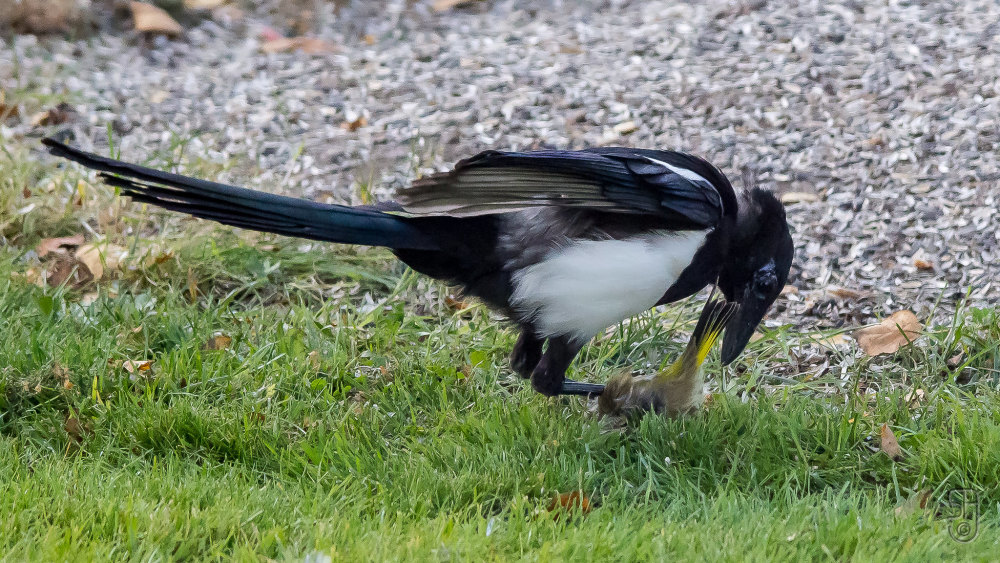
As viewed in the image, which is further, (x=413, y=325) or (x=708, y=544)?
(x=413, y=325)

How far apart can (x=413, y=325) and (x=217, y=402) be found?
0.79 meters

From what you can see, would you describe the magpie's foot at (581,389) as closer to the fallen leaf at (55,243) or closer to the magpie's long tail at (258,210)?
the magpie's long tail at (258,210)

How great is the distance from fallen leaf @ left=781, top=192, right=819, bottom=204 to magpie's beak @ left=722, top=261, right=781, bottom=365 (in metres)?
1.28

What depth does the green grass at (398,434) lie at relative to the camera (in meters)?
2.46

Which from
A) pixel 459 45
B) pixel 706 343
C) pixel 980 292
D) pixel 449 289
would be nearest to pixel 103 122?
pixel 459 45

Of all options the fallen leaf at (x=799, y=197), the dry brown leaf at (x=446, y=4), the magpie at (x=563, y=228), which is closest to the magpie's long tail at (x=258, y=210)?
the magpie at (x=563, y=228)

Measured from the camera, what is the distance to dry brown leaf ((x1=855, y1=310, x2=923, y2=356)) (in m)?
3.43

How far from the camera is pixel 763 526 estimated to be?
2.49 m

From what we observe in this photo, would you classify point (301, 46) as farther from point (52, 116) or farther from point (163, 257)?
point (163, 257)

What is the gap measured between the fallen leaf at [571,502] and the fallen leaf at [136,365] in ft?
4.64

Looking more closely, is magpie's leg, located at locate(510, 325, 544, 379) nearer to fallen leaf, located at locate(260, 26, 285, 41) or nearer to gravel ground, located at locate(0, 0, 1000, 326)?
gravel ground, located at locate(0, 0, 1000, 326)

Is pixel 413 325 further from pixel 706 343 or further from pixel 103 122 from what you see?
pixel 103 122

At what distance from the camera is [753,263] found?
2996mm

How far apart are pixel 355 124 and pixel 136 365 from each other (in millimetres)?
2019
